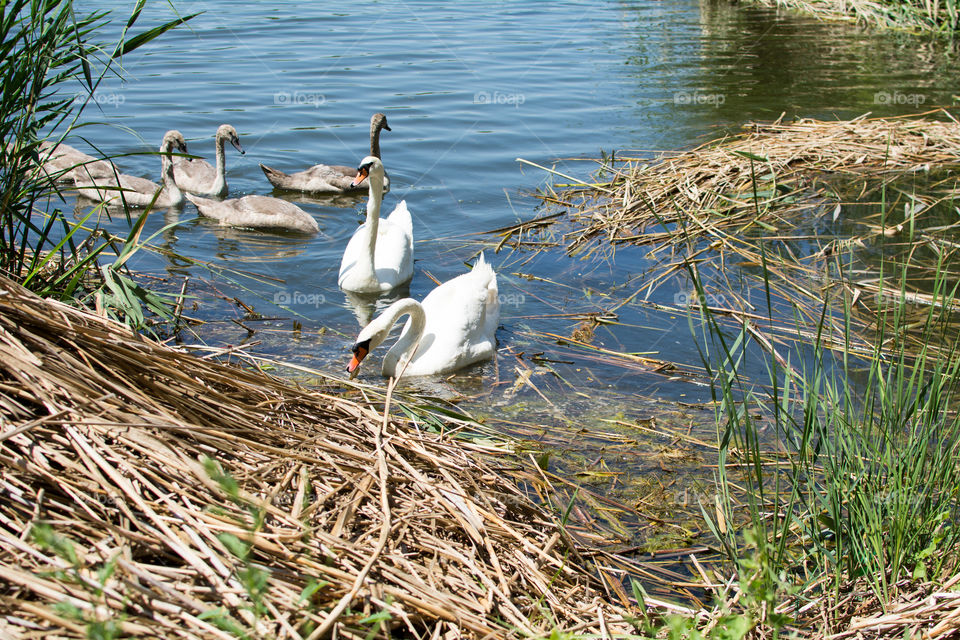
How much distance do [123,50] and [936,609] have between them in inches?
162

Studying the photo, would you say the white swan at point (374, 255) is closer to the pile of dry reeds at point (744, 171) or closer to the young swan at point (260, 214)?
the young swan at point (260, 214)

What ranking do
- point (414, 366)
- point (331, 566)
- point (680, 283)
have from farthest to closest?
point (680, 283), point (414, 366), point (331, 566)

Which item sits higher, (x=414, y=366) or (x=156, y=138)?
(x=156, y=138)

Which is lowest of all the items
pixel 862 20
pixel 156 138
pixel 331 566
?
pixel 331 566

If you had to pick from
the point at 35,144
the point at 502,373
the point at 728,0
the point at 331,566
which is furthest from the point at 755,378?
the point at 728,0

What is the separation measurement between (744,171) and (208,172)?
20.9 ft

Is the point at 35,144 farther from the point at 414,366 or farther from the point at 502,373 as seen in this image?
the point at 502,373

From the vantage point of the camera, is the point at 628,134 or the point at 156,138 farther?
the point at 628,134

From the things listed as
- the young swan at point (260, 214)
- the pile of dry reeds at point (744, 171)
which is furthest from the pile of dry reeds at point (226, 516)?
the young swan at point (260, 214)

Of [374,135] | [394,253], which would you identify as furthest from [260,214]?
[374,135]

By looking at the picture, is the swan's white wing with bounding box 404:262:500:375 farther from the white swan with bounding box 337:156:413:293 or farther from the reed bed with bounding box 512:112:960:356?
the reed bed with bounding box 512:112:960:356

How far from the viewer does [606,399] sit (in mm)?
5738

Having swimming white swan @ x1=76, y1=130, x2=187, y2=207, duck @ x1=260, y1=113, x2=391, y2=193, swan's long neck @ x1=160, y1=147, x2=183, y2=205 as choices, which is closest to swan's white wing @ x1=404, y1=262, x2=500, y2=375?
duck @ x1=260, y1=113, x2=391, y2=193

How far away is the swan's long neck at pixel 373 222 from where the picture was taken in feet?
Result: 25.4
